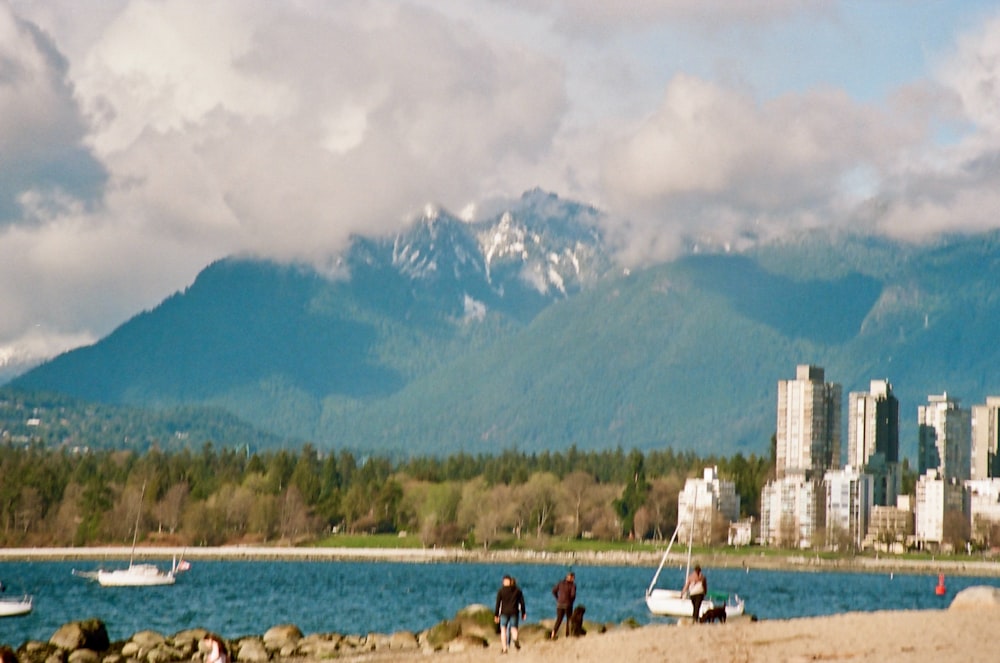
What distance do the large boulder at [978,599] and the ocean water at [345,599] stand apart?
1950 inches

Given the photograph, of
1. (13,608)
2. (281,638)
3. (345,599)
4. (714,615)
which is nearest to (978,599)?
(714,615)

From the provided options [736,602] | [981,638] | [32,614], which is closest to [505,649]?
[981,638]

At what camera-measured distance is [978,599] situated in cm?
5403

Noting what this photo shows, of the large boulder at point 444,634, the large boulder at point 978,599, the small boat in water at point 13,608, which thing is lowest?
the small boat in water at point 13,608

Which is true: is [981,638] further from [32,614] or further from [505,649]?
[32,614]

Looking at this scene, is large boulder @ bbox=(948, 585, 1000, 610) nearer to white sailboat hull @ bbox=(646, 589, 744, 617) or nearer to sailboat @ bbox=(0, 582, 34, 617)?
white sailboat hull @ bbox=(646, 589, 744, 617)

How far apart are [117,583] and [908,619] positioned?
4770 inches

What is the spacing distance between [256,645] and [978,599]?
31.4 meters

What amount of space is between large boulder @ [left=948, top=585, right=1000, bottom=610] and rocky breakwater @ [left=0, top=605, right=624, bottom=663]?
55.4 ft

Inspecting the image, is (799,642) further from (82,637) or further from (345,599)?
(345,599)

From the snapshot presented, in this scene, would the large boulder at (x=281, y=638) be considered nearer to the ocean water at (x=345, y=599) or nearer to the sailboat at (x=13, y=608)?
the ocean water at (x=345, y=599)

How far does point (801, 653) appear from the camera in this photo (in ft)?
157

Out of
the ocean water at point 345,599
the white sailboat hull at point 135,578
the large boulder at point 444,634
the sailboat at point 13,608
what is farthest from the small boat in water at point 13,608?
the large boulder at point 444,634

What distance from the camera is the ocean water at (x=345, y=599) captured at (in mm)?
107688
